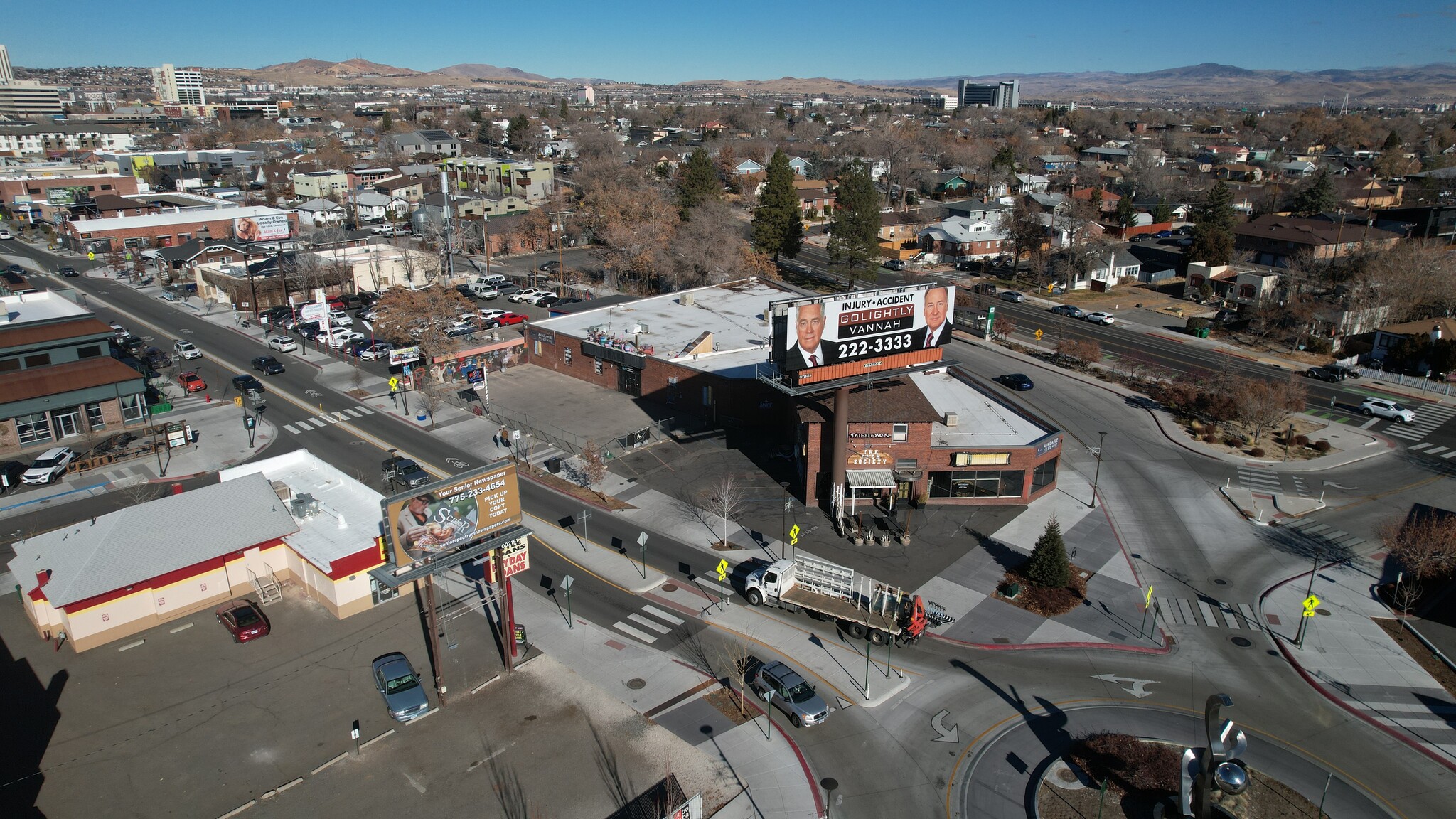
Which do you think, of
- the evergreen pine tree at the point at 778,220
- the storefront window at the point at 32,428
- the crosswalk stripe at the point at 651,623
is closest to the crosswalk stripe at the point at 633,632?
the crosswalk stripe at the point at 651,623

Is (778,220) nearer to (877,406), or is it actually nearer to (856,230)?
(856,230)

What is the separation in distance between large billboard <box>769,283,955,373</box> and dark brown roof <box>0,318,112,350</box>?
4634 cm

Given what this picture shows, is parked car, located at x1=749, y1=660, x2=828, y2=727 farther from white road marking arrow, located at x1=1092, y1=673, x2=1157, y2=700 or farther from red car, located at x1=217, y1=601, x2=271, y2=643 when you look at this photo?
red car, located at x1=217, y1=601, x2=271, y2=643

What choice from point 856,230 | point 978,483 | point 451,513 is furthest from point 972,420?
point 856,230

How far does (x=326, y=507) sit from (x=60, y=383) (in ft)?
90.8

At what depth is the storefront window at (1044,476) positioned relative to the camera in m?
46.2

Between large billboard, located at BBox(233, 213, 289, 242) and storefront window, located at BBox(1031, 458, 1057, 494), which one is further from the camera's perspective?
large billboard, located at BBox(233, 213, 289, 242)

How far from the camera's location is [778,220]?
9700cm

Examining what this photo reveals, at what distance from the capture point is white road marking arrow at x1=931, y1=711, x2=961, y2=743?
92.5 feet

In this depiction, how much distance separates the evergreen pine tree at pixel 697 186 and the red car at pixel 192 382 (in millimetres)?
59938

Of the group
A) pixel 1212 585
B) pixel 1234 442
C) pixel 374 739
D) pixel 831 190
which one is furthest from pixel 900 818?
pixel 831 190

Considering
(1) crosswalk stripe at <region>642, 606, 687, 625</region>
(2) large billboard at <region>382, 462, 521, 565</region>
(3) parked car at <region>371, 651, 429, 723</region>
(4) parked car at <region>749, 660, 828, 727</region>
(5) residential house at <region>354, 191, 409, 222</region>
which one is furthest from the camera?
(5) residential house at <region>354, 191, 409, 222</region>

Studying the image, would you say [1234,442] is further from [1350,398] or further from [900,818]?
[900,818]

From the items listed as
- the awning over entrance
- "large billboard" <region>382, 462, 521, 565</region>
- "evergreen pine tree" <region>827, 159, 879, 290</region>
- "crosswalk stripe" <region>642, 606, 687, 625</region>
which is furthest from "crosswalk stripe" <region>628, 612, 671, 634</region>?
"evergreen pine tree" <region>827, 159, 879, 290</region>
